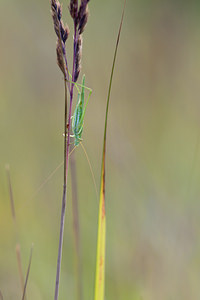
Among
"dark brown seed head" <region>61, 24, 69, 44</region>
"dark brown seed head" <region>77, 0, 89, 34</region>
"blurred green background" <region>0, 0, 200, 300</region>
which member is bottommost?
"blurred green background" <region>0, 0, 200, 300</region>

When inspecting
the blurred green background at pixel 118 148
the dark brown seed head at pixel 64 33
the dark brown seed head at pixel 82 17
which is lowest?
the blurred green background at pixel 118 148

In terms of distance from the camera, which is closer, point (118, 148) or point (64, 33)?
point (64, 33)

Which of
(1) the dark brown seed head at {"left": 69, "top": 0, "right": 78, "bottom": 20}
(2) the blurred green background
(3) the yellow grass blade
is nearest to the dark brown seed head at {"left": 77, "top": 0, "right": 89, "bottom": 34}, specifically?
(1) the dark brown seed head at {"left": 69, "top": 0, "right": 78, "bottom": 20}

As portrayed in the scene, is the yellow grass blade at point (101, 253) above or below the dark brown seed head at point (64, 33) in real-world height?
below

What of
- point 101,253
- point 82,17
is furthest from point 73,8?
point 101,253

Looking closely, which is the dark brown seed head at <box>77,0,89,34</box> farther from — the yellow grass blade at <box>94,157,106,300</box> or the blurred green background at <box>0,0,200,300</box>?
the blurred green background at <box>0,0,200,300</box>

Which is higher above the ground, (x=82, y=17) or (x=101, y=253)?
(x=82, y=17)

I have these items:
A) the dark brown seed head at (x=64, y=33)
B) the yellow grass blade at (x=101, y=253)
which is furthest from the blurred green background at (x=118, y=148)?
the dark brown seed head at (x=64, y=33)

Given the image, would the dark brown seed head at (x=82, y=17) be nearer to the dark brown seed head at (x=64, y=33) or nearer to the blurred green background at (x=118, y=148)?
the dark brown seed head at (x=64, y=33)

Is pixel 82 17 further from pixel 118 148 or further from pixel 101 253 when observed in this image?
pixel 118 148
